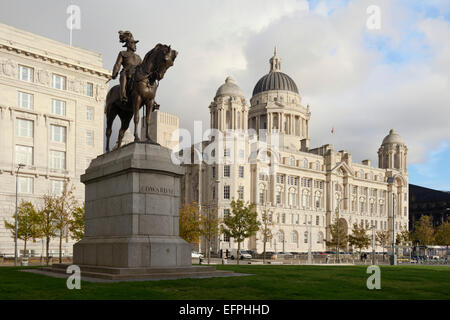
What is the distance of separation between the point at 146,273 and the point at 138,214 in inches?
93.4

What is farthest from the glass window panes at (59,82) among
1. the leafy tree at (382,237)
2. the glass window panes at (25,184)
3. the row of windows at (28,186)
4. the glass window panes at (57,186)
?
the leafy tree at (382,237)

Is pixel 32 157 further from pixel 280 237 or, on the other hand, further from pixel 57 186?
pixel 280 237

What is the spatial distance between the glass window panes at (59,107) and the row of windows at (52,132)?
1.93 metres

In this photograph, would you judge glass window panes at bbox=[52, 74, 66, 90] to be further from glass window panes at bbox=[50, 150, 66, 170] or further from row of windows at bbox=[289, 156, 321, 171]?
row of windows at bbox=[289, 156, 321, 171]

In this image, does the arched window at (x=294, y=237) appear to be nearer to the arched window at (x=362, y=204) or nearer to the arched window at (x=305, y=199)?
the arched window at (x=305, y=199)

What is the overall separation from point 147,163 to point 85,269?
486cm

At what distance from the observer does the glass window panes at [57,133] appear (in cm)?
6762

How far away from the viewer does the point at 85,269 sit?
19391mm

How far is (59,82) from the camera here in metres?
68.4

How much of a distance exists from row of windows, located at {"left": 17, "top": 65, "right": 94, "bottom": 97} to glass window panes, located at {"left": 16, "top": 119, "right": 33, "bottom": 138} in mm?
5484

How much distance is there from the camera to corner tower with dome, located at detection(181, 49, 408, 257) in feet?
354

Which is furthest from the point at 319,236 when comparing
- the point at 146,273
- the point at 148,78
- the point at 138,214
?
the point at 146,273
